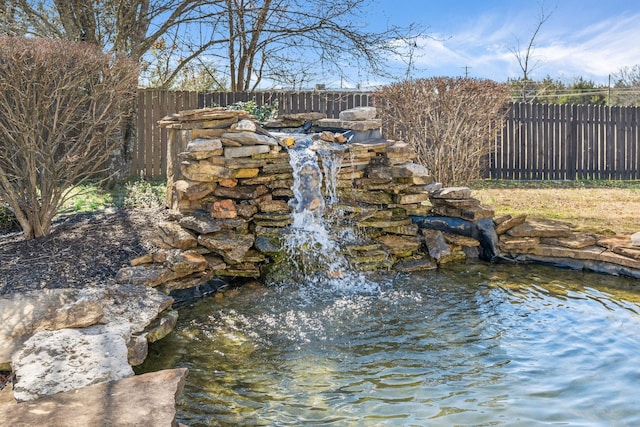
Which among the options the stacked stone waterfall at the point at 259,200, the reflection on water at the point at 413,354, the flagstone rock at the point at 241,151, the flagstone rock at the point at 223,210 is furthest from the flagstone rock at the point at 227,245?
the flagstone rock at the point at 241,151

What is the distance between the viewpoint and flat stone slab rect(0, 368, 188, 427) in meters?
1.93

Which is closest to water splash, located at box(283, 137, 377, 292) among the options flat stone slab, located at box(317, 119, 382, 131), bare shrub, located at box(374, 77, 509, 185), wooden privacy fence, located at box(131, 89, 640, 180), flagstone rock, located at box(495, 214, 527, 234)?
flat stone slab, located at box(317, 119, 382, 131)

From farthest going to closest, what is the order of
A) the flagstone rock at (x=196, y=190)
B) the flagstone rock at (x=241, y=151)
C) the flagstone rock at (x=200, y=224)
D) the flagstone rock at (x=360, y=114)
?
the flagstone rock at (x=360, y=114) → the flagstone rock at (x=241, y=151) → the flagstone rock at (x=196, y=190) → the flagstone rock at (x=200, y=224)

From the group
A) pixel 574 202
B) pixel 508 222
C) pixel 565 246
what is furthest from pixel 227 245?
pixel 574 202

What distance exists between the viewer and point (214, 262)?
468 cm

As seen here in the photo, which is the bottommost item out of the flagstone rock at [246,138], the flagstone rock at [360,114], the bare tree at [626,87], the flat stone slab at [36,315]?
the flat stone slab at [36,315]

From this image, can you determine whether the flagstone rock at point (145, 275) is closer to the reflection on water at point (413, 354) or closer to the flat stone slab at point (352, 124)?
the reflection on water at point (413, 354)

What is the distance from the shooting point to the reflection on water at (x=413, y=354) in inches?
96.1

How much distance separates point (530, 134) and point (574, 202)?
4253 millimetres

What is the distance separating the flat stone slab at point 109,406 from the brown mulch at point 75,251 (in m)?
1.85

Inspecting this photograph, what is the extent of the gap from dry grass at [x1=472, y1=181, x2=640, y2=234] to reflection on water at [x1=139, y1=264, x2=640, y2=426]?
1.50 m

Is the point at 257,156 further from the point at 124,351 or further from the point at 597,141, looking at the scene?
the point at 597,141

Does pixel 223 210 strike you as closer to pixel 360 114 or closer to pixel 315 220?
pixel 315 220

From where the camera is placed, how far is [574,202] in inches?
299
